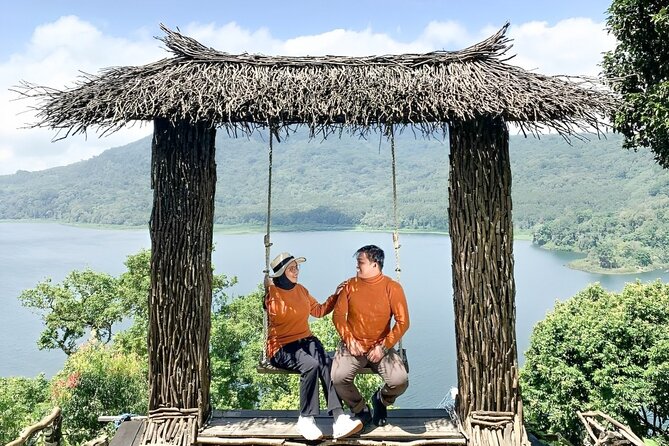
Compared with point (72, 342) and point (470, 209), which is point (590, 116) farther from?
point (72, 342)

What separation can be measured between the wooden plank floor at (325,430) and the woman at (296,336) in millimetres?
139

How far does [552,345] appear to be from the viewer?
1079cm

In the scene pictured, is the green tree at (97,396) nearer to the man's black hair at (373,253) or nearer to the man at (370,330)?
the man at (370,330)

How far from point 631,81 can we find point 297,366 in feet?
11.5

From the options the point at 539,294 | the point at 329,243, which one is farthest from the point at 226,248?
the point at 539,294

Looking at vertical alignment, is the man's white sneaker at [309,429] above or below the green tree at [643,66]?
below

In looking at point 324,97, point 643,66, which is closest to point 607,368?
point 643,66

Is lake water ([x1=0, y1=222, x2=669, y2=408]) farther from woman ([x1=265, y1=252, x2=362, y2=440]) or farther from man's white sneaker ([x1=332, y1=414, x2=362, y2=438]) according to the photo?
man's white sneaker ([x1=332, y1=414, x2=362, y2=438])

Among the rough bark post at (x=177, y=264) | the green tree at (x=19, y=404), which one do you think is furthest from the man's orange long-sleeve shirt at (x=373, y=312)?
the green tree at (x=19, y=404)

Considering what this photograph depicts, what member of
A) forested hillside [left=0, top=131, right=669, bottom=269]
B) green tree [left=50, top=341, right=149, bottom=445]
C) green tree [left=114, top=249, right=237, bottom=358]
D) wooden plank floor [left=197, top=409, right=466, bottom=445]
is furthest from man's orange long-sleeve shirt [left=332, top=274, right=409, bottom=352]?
forested hillside [left=0, top=131, right=669, bottom=269]

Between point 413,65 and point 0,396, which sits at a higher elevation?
point 413,65

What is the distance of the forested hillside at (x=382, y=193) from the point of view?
57.1 meters

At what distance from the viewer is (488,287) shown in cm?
324

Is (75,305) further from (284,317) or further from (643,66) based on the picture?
(643,66)
